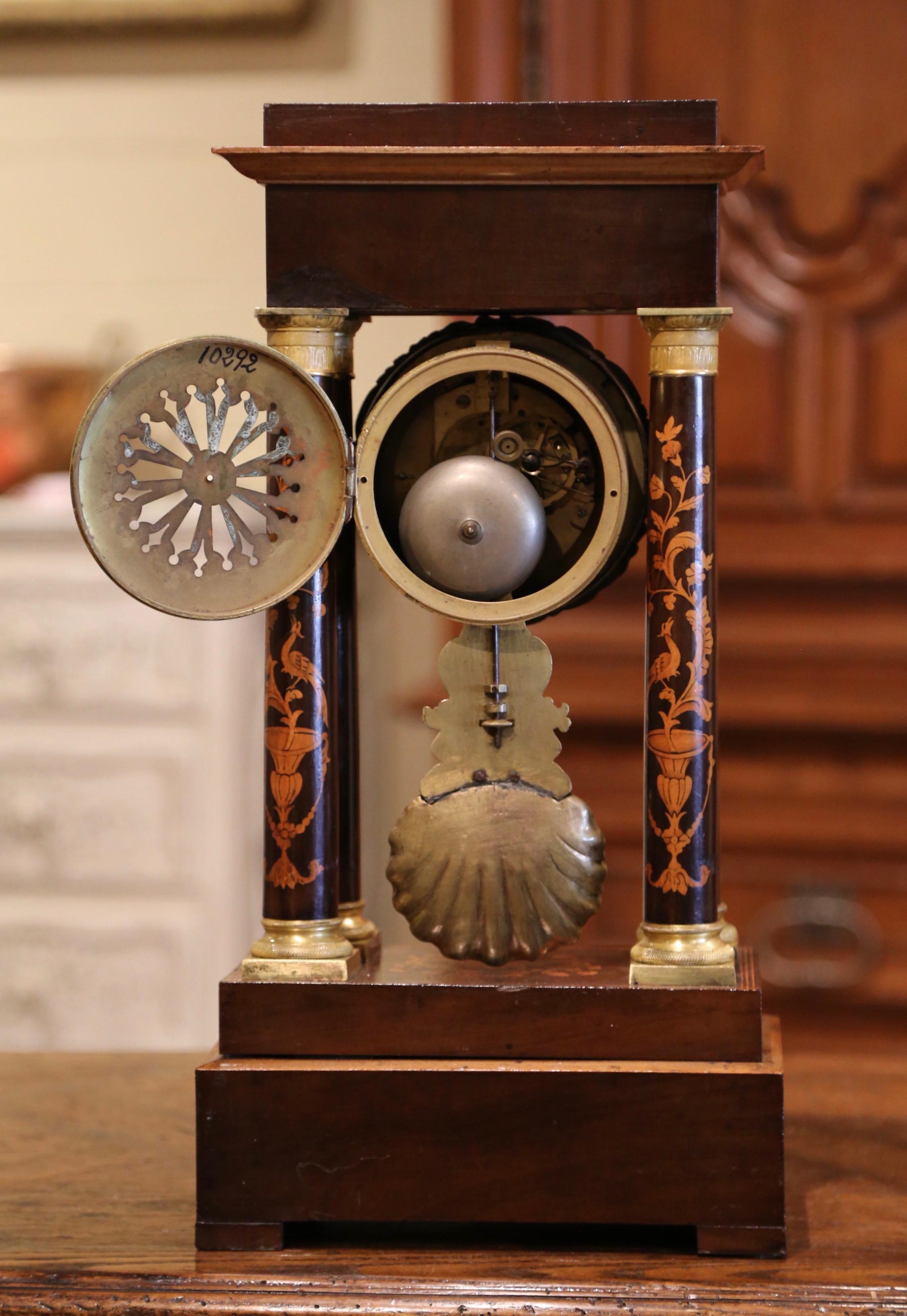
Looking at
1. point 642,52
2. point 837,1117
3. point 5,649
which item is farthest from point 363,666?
point 837,1117

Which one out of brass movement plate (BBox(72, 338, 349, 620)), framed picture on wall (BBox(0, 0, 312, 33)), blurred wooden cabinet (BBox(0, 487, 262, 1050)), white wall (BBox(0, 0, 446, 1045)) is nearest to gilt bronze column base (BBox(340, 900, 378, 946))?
brass movement plate (BBox(72, 338, 349, 620))

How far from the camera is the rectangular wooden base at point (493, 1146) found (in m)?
0.83

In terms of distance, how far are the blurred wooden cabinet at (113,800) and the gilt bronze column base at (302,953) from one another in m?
1.13

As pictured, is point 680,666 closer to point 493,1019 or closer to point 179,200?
point 493,1019

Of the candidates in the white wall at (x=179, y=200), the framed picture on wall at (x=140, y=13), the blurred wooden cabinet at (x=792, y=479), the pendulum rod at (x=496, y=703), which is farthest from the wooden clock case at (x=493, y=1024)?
the framed picture on wall at (x=140, y=13)

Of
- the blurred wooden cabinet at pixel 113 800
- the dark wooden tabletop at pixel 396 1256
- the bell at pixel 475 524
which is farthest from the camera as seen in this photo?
the blurred wooden cabinet at pixel 113 800

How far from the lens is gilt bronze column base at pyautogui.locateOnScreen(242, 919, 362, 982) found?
874 millimetres

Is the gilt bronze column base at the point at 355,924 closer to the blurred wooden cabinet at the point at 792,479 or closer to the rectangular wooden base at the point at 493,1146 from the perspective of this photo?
the rectangular wooden base at the point at 493,1146

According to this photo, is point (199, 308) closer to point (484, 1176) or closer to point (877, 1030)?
point (877, 1030)

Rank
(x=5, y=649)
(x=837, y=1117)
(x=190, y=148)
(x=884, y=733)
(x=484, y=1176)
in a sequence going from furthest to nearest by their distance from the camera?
(x=190, y=148), (x=5, y=649), (x=884, y=733), (x=837, y=1117), (x=484, y=1176)

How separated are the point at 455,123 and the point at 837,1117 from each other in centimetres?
66

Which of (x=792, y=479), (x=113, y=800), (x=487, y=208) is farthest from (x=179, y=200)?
(x=487, y=208)

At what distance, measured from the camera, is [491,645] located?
921 millimetres

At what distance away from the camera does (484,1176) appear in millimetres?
843
